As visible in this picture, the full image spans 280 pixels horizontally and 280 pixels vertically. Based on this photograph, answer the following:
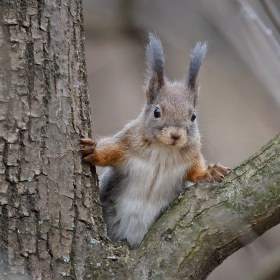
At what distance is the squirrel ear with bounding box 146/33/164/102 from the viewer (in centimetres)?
250

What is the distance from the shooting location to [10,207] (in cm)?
193

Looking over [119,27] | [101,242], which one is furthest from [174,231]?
[119,27]

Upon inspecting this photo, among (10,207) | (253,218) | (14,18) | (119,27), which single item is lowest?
(253,218)

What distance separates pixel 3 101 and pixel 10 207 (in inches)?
14.4

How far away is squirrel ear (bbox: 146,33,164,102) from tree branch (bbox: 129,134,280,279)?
2.21 ft

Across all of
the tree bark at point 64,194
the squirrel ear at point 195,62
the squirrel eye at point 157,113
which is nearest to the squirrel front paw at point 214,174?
the tree bark at point 64,194

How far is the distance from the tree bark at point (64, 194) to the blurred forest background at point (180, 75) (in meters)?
2.47

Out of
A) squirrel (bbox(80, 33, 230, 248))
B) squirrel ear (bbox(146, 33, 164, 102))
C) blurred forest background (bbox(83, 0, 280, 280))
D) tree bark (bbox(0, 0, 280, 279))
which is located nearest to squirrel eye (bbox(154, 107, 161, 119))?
squirrel (bbox(80, 33, 230, 248))

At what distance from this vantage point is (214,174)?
2299 millimetres

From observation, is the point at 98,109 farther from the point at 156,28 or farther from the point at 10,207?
the point at 10,207

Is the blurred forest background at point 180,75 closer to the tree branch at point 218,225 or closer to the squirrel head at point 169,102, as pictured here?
the squirrel head at point 169,102

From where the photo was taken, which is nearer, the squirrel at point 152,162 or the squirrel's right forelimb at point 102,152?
the squirrel's right forelimb at point 102,152

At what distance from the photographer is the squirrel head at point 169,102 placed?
2.44 m

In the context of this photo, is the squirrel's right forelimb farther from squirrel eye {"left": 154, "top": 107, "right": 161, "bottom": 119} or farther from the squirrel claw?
squirrel eye {"left": 154, "top": 107, "right": 161, "bottom": 119}
